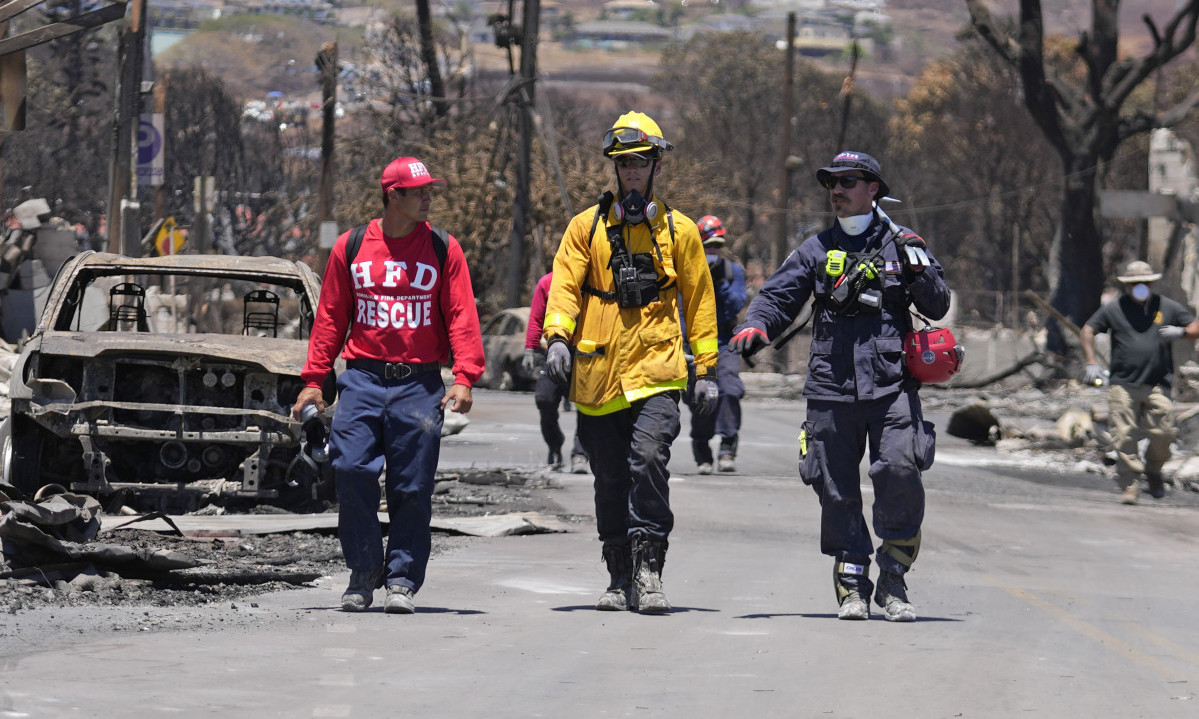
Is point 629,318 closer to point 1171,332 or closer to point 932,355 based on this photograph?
point 932,355

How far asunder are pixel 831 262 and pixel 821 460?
2.78ft

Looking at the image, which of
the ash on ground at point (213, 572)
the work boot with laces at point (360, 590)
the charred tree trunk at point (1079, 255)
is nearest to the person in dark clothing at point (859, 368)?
the work boot with laces at point (360, 590)

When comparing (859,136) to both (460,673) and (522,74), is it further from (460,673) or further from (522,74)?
(460,673)

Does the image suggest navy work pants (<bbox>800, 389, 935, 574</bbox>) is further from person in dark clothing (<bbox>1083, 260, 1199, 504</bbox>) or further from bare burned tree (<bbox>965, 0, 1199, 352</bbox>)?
bare burned tree (<bbox>965, 0, 1199, 352</bbox>)

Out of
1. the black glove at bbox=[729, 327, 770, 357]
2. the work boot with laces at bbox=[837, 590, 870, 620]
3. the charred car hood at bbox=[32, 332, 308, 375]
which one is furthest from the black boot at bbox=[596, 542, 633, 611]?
the charred car hood at bbox=[32, 332, 308, 375]

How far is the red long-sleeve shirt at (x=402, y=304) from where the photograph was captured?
8102 millimetres

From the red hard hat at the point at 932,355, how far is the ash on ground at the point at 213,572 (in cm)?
306

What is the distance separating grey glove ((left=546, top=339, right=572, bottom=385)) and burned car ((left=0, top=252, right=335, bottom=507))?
2887mm

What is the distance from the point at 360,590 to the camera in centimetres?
816

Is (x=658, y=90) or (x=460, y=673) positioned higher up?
(x=658, y=90)

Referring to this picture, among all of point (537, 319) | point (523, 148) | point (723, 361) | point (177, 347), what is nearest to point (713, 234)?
point (723, 361)

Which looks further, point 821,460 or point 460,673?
point 821,460

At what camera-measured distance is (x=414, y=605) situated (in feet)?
27.4

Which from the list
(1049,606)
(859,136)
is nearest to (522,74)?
(1049,606)
